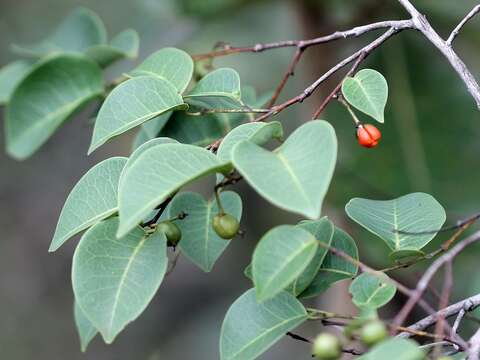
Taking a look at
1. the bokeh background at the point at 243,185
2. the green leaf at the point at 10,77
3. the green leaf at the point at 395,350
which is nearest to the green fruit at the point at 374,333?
the green leaf at the point at 395,350

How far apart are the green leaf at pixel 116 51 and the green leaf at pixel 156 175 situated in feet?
1.68

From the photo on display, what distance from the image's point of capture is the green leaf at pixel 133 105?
72 cm

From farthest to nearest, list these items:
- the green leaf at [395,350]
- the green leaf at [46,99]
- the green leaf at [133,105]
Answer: the green leaf at [46,99], the green leaf at [133,105], the green leaf at [395,350]

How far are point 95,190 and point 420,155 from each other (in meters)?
0.97

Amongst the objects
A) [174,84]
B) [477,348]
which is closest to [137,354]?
[174,84]

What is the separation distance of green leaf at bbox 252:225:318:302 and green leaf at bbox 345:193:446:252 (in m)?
0.14

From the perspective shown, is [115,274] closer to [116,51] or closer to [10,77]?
[116,51]

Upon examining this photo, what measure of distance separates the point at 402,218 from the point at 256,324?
18 cm

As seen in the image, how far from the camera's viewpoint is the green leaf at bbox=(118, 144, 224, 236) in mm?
556

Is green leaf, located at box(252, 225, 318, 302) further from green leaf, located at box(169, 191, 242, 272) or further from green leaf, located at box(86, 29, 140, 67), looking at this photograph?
green leaf, located at box(86, 29, 140, 67)

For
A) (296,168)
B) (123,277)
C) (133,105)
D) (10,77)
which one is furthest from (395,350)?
(10,77)

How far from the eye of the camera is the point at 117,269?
2.10ft

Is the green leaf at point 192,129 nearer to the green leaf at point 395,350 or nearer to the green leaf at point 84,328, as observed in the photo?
the green leaf at point 84,328

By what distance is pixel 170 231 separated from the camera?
69 cm
